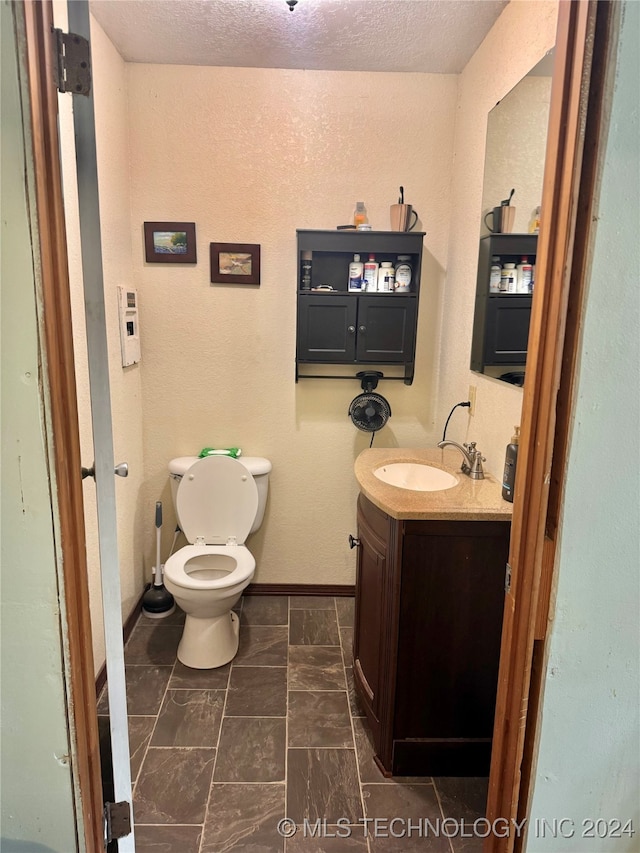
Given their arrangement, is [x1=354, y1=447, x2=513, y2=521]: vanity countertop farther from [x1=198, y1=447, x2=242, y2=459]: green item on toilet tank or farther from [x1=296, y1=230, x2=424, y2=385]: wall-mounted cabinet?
[x1=198, y1=447, x2=242, y2=459]: green item on toilet tank

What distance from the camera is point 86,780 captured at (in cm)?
107

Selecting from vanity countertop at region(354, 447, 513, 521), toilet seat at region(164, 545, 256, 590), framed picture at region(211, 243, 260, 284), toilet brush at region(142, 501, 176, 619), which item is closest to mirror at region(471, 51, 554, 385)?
vanity countertop at region(354, 447, 513, 521)

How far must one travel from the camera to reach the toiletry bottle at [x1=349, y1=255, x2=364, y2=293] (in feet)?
8.21

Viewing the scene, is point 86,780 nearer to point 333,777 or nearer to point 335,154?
point 333,777

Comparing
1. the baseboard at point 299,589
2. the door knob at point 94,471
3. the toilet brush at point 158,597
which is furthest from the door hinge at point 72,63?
the baseboard at point 299,589

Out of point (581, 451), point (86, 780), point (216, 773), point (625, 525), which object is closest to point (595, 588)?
point (625, 525)

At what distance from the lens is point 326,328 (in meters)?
2.56

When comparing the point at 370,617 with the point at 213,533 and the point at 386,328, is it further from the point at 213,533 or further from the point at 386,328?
the point at 386,328

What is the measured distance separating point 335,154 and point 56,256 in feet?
6.52

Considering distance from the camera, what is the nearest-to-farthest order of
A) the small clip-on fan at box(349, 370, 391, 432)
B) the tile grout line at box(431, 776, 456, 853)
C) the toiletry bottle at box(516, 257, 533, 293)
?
the tile grout line at box(431, 776, 456, 853) < the toiletry bottle at box(516, 257, 533, 293) < the small clip-on fan at box(349, 370, 391, 432)

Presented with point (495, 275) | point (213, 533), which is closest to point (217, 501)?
point (213, 533)

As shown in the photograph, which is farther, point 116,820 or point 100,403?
point 116,820

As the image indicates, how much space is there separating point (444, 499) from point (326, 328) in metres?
1.16

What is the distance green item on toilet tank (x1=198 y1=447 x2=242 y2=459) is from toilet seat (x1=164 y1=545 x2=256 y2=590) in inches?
18.4
